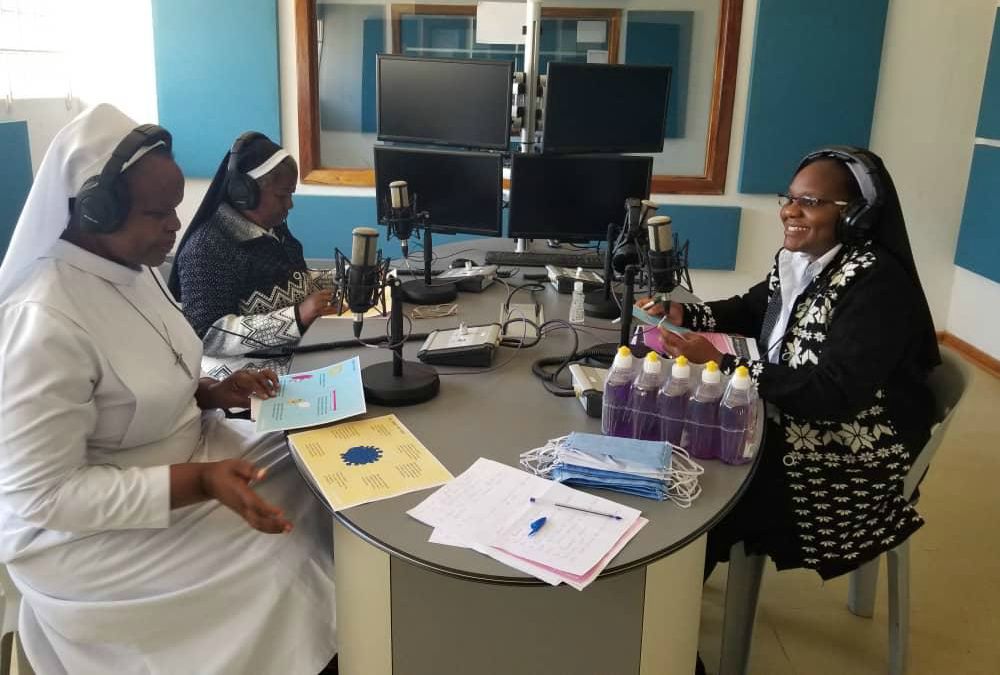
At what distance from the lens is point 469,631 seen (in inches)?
47.7

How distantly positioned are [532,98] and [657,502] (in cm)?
218

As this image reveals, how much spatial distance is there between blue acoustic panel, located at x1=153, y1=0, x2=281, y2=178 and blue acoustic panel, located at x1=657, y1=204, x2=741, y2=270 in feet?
6.84

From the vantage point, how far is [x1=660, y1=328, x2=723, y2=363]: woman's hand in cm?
165

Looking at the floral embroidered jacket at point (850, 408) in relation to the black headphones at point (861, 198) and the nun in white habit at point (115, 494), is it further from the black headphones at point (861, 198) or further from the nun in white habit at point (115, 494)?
the nun in white habit at point (115, 494)

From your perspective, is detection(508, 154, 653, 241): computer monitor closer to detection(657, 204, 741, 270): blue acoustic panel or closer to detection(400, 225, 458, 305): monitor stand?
detection(400, 225, 458, 305): monitor stand

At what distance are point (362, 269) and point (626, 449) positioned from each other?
608mm

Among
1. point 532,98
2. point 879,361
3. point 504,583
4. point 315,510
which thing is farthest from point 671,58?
point 504,583

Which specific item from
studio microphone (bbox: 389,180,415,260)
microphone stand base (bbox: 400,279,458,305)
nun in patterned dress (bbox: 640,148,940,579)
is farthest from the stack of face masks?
studio microphone (bbox: 389,180,415,260)

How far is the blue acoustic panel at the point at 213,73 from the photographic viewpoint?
390 cm

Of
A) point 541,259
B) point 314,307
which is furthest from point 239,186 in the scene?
point 541,259

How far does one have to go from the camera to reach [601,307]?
2176mm

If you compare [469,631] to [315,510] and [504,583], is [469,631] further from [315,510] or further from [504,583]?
[315,510]

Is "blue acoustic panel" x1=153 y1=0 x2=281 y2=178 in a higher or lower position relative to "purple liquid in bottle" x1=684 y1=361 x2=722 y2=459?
higher

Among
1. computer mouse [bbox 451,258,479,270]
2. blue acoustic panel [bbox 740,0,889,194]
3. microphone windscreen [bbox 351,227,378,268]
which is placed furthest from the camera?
blue acoustic panel [bbox 740,0,889,194]
